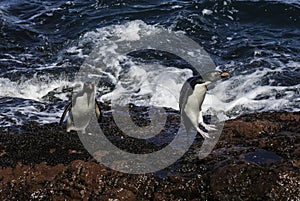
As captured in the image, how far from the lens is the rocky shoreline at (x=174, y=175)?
13.7 feet

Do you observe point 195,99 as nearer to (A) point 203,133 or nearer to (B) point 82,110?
(A) point 203,133

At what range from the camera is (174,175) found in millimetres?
4355

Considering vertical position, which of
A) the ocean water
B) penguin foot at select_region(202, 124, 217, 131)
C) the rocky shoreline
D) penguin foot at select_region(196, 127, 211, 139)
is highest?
the rocky shoreline

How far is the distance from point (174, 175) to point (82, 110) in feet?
6.64

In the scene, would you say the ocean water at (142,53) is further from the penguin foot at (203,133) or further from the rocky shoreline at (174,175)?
the penguin foot at (203,133)

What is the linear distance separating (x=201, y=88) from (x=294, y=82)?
3.67m

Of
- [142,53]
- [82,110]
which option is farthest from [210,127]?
[142,53]

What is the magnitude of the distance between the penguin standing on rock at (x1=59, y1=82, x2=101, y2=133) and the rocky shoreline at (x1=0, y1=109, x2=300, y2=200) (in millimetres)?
752

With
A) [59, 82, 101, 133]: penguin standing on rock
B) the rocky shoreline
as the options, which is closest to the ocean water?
[59, 82, 101, 133]: penguin standing on rock

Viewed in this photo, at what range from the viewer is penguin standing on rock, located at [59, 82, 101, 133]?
5789mm

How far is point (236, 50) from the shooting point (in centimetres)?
1070

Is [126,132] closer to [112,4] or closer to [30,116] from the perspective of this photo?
[30,116]

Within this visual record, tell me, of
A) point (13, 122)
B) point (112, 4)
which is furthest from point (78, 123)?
point (112, 4)

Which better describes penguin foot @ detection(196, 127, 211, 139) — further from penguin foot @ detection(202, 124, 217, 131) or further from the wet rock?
the wet rock
